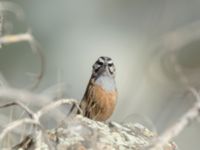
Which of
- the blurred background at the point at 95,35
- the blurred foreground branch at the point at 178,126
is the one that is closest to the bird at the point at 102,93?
the blurred foreground branch at the point at 178,126

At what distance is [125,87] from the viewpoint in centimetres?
1277

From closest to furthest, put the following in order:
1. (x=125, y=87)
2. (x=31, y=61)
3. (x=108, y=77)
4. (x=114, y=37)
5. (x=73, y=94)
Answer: (x=108, y=77) < (x=73, y=94) < (x=125, y=87) < (x=31, y=61) < (x=114, y=37)

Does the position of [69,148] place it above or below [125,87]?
above

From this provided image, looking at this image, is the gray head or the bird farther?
the gray head

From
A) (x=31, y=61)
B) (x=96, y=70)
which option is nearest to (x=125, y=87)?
(x=31, y=61)

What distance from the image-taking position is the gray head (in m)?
7.30

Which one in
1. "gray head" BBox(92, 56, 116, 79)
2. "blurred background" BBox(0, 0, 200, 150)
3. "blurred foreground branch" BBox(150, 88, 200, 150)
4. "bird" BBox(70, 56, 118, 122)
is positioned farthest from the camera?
"blurred background" BBox(0, 0, 200, 150)

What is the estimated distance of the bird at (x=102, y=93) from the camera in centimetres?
696

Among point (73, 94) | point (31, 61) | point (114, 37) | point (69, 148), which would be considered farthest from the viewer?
point (114, 37)

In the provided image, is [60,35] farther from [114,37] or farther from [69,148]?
[69,148]

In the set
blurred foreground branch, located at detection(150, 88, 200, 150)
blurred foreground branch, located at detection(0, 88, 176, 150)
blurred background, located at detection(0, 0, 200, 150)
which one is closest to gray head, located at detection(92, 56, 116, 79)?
blurred foreground branch, located at detection(0, 88, 176, 150)

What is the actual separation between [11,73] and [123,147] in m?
8.04

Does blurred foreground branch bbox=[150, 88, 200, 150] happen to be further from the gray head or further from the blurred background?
the blurred background

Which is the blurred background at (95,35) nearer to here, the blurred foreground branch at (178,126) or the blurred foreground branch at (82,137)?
the blurred foreground branch at (82,137)
